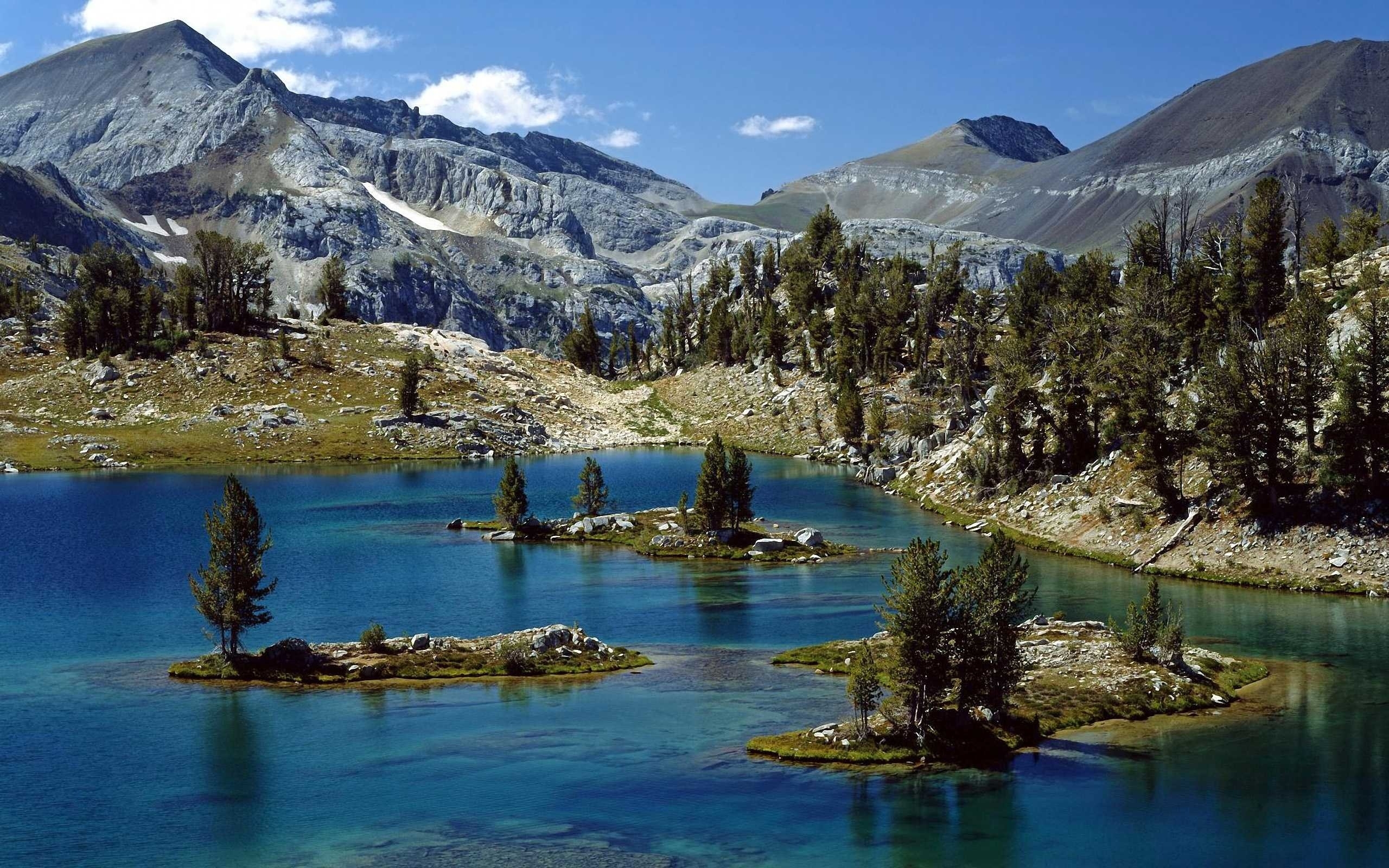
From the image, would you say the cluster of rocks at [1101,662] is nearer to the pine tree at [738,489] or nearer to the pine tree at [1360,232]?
the pine tree at [738,489]

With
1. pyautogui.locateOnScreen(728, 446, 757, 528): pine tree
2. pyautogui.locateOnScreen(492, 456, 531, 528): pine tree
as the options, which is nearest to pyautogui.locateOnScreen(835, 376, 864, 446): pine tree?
pyautogui.locateOnScreen(728, 446, 757, 528): pine tree

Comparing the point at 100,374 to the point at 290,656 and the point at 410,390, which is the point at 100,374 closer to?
the point at 410,390

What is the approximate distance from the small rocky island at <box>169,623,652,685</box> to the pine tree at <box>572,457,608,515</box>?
156ft

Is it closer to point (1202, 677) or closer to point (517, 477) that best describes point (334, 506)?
point (517, 477)

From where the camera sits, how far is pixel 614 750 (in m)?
53.6

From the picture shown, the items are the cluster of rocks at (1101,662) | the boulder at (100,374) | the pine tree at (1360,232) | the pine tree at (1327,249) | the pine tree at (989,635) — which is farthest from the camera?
the boulder at (100,374)

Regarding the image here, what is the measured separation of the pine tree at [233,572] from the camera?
2616 inches

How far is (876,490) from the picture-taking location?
473ft

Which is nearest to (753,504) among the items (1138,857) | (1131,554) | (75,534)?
(1131,554)

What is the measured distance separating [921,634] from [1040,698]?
10.7 meters

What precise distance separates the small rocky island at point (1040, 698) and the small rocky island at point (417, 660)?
38.4 feet

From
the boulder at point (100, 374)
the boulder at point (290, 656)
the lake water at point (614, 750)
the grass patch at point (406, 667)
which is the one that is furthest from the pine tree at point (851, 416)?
the boulder at point (100, 374)

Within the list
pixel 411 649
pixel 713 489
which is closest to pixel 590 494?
pixel 713 489

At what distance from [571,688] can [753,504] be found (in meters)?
68.3
